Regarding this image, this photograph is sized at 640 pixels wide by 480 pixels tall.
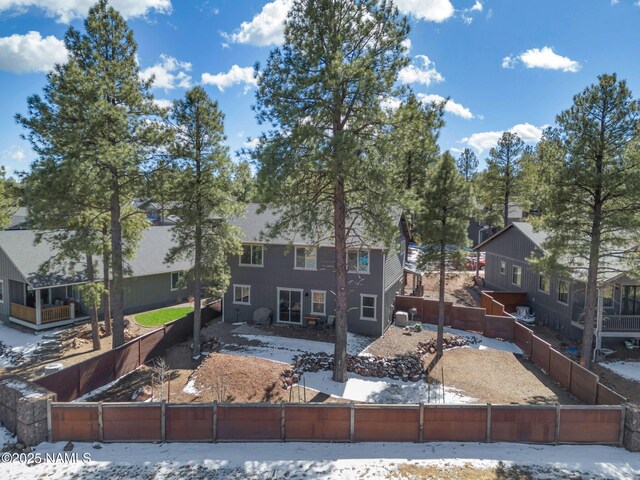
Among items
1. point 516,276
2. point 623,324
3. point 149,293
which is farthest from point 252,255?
point 623,324

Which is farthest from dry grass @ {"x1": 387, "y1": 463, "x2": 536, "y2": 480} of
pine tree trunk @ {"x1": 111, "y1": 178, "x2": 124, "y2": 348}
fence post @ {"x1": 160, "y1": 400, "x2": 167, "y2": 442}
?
pine tree trunk @ {"x1": 111, "y1": 178, "x2": 124, "y2": 348}

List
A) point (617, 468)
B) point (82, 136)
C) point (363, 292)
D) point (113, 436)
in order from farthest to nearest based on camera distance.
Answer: point (363, 292), point (82, 136), point (113, 436), point (617, 468)

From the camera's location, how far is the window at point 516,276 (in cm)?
2576

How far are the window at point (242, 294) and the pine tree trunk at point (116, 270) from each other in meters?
6.39

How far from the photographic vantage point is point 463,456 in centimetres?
936

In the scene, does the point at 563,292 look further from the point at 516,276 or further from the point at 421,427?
the point at 421,427

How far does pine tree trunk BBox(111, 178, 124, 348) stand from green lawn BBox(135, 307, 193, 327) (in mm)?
5118

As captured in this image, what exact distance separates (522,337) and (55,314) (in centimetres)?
2426

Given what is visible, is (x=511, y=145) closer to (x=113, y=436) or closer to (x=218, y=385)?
(x=218, y=385)

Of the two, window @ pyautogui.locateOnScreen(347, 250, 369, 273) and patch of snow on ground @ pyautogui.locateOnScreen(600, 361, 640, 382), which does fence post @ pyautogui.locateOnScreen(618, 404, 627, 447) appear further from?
window @ pyautogui.locateOnScreen(347, 250, 369, 273)

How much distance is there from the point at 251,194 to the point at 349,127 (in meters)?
4.26

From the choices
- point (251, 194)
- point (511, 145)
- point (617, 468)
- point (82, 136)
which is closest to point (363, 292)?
point (251, 194)

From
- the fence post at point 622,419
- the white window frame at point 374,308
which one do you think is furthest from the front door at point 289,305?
the fence post at point 622,419

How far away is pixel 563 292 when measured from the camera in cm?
2091
